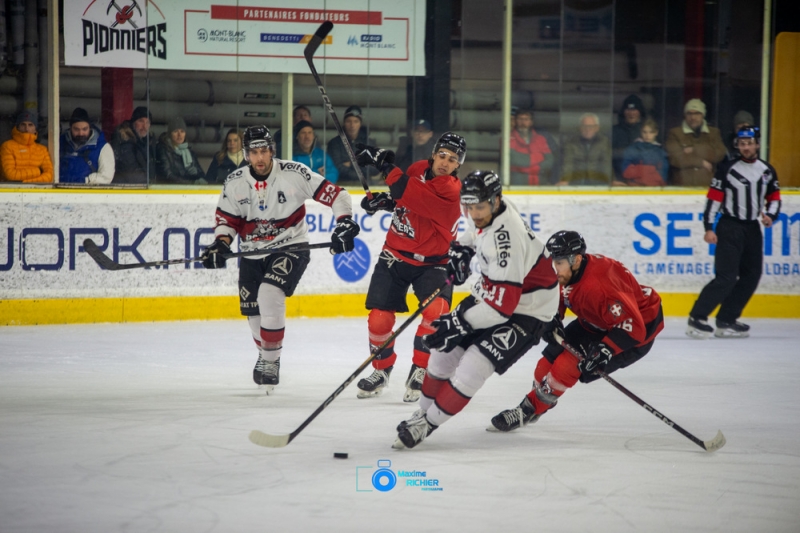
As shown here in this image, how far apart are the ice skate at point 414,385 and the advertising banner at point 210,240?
105 inches

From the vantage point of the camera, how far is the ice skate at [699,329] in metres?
6.19

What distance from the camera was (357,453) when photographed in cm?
330

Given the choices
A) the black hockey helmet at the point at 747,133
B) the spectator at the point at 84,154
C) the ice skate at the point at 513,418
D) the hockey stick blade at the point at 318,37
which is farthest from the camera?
the spectator at the point at 84,154

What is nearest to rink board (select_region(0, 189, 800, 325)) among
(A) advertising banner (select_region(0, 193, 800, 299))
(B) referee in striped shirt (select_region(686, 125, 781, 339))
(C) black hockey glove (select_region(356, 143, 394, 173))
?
(A) advertising banner (select_region(0, 193, 800, 299))

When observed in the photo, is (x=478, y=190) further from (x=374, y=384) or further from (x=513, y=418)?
(x=374, y=384)

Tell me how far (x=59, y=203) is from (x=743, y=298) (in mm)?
4322

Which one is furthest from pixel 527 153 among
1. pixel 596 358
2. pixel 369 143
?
pixel 596 358

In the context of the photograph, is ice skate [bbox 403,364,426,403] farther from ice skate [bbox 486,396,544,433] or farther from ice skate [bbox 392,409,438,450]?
ice skate [bbox 392,409,438,450]

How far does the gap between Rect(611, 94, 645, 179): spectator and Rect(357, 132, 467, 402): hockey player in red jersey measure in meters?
3.50

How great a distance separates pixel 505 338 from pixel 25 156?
13.9 ft

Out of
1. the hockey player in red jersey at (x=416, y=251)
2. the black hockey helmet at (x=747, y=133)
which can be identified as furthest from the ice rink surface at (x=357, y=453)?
the black hockey helmet at (x=747, y=133)

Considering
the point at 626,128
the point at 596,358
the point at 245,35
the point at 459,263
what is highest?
the point at 245,35

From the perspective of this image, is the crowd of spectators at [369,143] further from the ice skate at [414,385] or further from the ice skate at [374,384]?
the ice skate at [414,385]

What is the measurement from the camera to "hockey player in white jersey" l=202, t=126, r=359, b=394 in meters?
4.33
